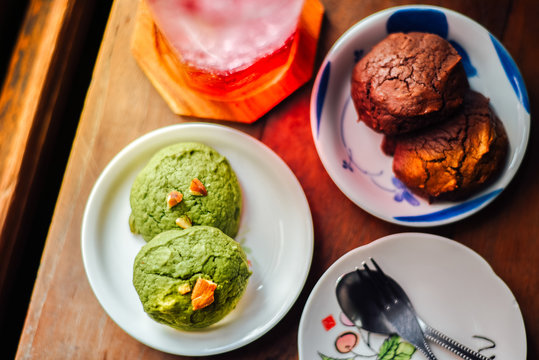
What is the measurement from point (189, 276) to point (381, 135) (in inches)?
20.5

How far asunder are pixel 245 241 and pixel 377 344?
0.36 meters

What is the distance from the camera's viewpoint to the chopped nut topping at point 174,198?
97 centimetres

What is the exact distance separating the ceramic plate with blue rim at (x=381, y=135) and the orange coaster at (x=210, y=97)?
0.21 feet

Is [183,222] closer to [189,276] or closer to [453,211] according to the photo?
[189,276]

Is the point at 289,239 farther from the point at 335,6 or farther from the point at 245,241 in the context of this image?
the point at 335,6

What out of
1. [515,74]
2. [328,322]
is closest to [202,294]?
[328,322]

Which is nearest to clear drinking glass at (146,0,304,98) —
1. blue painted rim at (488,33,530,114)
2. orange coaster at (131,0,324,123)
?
orange coaster at (131,0,324,123)

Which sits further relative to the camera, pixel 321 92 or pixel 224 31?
pixel 321 92

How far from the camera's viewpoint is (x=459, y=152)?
975 millimetres

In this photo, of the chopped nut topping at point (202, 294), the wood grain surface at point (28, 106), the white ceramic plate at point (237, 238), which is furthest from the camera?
the wood grain surface at point (28, 106)

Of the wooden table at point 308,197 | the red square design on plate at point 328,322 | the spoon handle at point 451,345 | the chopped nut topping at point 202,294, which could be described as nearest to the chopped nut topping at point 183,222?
the chopped nut topping at point 202,294

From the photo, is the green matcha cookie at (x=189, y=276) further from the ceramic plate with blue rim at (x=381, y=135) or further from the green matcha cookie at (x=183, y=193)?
the ceramic plate with blue rim at (x=381, y=135)

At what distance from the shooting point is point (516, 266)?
1071mm

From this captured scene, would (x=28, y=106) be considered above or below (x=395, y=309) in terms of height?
above
